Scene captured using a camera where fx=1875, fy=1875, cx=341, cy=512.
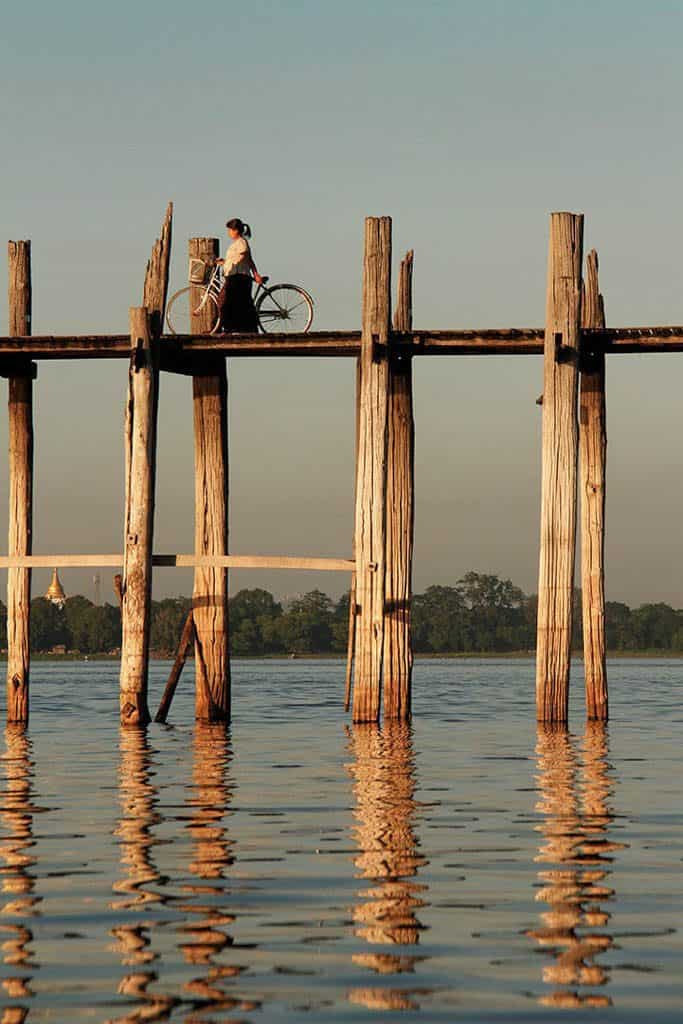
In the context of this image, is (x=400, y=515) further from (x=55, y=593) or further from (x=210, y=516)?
(x=55, y=593)

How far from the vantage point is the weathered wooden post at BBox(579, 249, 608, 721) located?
21062 mm

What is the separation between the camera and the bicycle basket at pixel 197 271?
23.3m

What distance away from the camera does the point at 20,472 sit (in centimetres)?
2231

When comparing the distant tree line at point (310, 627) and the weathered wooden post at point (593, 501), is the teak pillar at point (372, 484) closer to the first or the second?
the weathered wooden post at point (593, 501)

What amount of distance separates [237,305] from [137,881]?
13703 mm

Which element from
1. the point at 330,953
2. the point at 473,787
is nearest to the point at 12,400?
the point at 473,787

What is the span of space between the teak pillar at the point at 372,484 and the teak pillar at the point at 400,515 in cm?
37

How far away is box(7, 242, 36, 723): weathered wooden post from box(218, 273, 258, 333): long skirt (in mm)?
2353

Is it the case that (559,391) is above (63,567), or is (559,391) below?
above

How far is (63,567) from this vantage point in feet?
71.6

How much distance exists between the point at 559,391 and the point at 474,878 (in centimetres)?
1091

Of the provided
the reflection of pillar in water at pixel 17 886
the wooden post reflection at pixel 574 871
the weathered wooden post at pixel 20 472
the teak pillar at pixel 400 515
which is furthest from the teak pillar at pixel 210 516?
the wooden post reflection at pixel 574 871

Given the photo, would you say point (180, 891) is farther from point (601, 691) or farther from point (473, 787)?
point (601, 691)

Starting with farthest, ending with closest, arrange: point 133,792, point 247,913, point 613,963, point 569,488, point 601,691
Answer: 1. point 601,691
2. point 569,488
3. point 133,792
4. point 247,913
5. point 613,963
